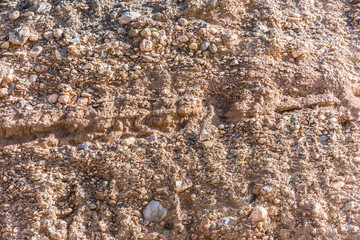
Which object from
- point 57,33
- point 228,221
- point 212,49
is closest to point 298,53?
point 212,49

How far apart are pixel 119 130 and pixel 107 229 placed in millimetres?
759

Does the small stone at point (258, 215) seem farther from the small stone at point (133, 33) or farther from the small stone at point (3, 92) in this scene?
the small stone at point (3, 92)

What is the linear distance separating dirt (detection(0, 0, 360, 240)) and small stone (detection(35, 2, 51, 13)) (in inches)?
0.6

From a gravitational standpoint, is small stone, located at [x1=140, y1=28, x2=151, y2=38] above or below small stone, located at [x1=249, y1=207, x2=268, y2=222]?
above

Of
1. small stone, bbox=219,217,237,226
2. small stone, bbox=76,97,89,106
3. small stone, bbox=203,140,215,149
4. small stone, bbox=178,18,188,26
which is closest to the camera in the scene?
small stone, bbox=219,217,237,226

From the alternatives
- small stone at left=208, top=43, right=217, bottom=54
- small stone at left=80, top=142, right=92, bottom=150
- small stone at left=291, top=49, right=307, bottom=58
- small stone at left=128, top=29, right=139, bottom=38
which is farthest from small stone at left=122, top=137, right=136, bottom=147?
small stone at left=291, top=49, right=307, bottom=58

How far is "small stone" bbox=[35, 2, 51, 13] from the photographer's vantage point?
3.52m

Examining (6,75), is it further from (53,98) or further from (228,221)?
(228,221)

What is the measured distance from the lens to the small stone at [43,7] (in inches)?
139

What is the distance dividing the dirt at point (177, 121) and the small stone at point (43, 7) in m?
0.01

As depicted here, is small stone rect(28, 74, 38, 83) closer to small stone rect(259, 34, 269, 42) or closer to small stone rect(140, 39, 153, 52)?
small stone rect(140, 39, 153, 52)

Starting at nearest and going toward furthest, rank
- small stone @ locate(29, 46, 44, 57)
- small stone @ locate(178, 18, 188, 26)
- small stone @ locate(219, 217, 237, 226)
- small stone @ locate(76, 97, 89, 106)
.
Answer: small stone @ locate(219, 217, 237, 226)
small stone @ locate(76, 97, 89, 106)
small stone @ locate(29, 46, 44, 57)
small stone @ locate(178, 18, 188, 26)

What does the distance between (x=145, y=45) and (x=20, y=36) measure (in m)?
1.05

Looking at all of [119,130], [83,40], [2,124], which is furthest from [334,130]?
[2,124]
